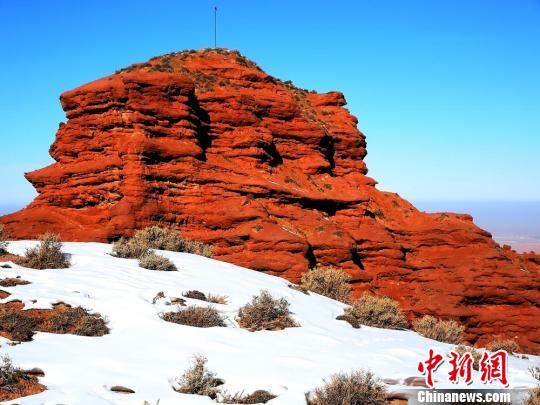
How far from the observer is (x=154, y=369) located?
554 cm

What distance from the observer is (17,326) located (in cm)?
607

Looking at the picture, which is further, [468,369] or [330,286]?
[330,286]

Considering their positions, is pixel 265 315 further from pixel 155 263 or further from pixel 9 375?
pixel 9 375

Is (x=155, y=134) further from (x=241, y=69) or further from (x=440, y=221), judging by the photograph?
(x=440, y=221)

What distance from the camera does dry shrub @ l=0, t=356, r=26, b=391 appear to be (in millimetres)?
4738

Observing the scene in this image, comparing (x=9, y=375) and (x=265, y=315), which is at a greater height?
(x=265, y=315)

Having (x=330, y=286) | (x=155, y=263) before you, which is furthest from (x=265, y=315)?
(x=330, y=286)

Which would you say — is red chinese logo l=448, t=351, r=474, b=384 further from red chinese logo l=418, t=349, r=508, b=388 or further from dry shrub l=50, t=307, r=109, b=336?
dry shrub l=50, t=307, r=109, b=336

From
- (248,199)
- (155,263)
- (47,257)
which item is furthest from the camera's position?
(248,199)

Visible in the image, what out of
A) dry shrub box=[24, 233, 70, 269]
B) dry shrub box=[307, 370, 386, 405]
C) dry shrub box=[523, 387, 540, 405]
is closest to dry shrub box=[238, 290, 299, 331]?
dry shrub box=[307, 370, 386, 405]

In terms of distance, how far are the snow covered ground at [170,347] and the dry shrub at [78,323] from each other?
0.15m

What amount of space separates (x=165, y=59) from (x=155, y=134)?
847 centimetres

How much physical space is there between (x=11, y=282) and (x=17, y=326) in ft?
7.14

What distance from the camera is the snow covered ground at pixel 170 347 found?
5121 mm
